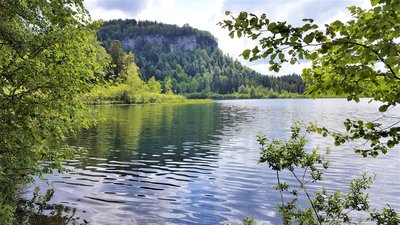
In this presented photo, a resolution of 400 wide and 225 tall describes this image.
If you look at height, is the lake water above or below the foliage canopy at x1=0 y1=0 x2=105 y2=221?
below

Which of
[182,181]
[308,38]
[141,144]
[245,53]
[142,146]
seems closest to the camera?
[308,38]

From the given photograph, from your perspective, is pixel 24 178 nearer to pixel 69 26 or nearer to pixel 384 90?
pixel 69 26

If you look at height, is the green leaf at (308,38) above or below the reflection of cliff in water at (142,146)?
above

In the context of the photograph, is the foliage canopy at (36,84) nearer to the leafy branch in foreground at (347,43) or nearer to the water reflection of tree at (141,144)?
the leafy branch in foreground at (347,43)

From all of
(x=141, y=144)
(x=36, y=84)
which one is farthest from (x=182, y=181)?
(x=141, y=144)

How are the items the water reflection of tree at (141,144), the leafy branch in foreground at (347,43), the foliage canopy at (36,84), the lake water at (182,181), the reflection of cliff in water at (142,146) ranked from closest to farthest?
the leafy branch in foreground at (347,43) < the foliage canopy at (36,84) < the lake water at (182,181) < the reflection of cliff in water at (142,146) < the water reflection of tree at (141,144)

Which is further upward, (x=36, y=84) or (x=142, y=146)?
(x=36, y=84)

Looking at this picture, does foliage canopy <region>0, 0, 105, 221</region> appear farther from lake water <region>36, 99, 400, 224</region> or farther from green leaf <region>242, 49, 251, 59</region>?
lake water <region>36, 99, 400, 224</region>

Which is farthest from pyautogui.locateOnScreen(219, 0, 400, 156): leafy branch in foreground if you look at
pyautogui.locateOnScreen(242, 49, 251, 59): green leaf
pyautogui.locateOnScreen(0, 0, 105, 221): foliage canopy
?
pyautogui.locateOnScreen(0, 0, 105, 221): foliage canopy

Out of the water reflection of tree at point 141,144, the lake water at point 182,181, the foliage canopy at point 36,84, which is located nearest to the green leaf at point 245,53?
the foliage canopy at point 36,84

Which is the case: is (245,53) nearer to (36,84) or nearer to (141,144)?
(36,84)

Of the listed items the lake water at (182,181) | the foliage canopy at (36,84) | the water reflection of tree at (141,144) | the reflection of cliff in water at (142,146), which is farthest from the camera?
the water reflection of tree at (141,144)

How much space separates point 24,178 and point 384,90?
25.8ft

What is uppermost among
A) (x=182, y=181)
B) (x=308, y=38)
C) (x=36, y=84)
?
(x=308, y=38)
